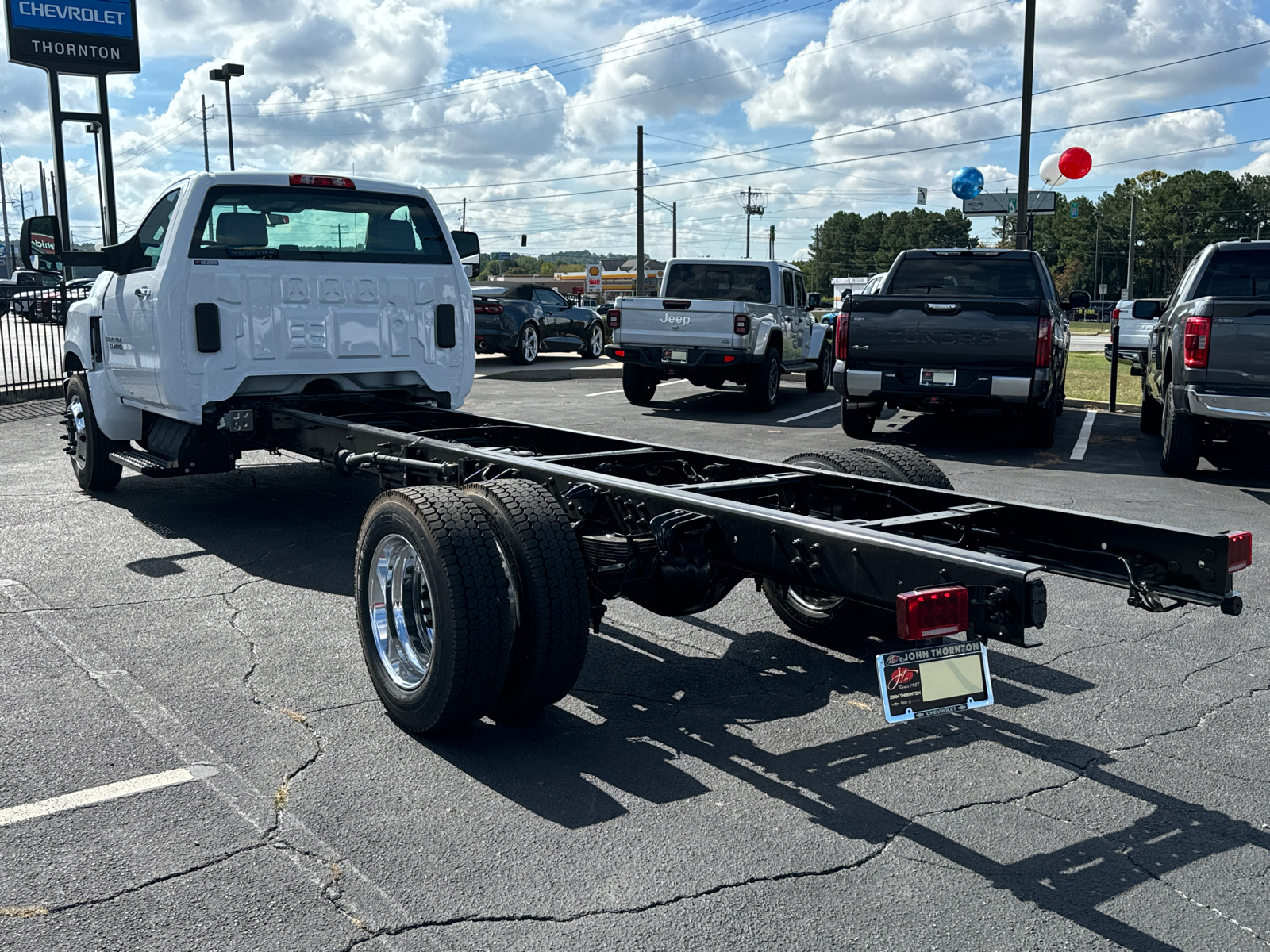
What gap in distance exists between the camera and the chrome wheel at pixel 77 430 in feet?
28.6

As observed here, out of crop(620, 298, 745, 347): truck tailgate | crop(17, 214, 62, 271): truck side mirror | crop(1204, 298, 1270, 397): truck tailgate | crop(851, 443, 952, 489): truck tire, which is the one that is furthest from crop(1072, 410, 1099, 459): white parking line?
crop(17, 214, 62, 271): truck side mirror

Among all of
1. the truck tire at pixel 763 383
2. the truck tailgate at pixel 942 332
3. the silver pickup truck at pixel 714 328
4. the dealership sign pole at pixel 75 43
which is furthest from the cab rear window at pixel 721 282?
the dealership sign pole at pixel 75 43

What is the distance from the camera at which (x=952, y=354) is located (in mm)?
11383

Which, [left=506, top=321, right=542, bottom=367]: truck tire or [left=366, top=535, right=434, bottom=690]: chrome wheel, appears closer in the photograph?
[left=366, top=535, right=434, bottom=690]: chrome wheel

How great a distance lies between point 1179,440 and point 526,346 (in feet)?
50.9

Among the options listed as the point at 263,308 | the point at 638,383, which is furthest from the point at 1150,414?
the point at 263,308

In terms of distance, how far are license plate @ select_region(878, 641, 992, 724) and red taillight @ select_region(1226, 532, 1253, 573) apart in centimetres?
77

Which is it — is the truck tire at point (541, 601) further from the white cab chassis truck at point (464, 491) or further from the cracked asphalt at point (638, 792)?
the cracked asphalt at point (638, 792)

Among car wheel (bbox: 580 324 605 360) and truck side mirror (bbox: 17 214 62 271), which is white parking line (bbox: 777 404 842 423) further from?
car wheel (bbox: 580 324 605 360)

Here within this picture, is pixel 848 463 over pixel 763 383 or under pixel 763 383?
over

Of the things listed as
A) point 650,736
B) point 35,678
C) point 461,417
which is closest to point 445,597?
point 650,736

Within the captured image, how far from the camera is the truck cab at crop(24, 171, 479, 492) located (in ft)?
23.5

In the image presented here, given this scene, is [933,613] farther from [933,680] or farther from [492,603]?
[492,603]

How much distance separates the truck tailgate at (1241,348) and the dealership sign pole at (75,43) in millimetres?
17186
